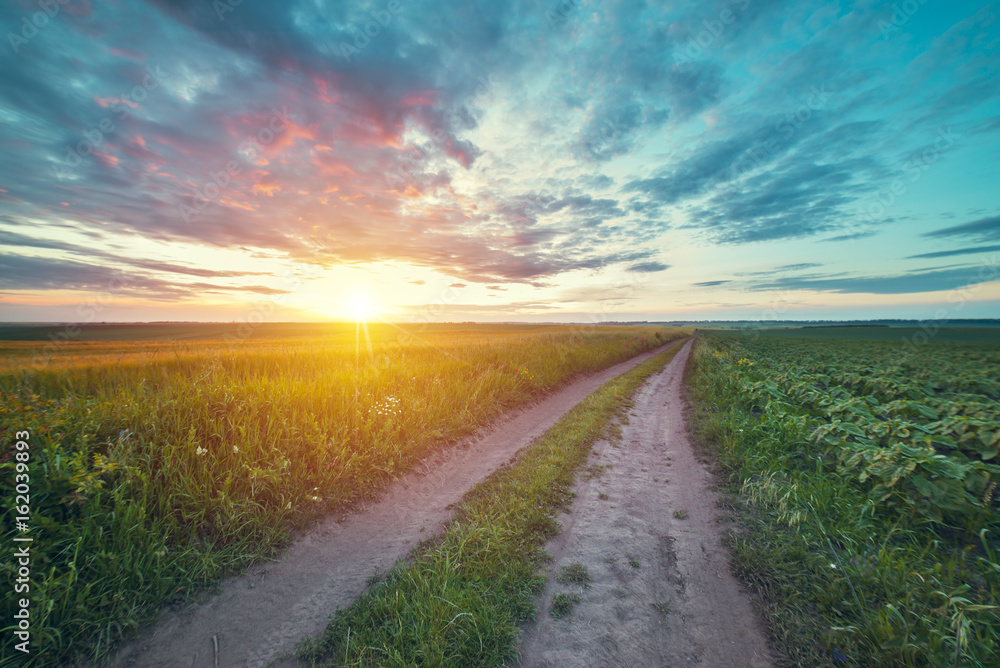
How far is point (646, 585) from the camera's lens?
3350 millimetres

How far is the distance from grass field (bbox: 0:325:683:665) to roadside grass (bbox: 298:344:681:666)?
1.66 meters

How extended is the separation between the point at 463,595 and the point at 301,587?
5.92 feet

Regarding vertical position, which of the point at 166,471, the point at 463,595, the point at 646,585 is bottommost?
the point at 646,585

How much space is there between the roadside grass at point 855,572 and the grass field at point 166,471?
16.9 feet

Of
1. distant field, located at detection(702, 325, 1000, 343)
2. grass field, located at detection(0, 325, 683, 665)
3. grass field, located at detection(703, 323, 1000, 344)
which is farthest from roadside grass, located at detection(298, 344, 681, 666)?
distant field, located at detection(702, 325, 1000, 343)

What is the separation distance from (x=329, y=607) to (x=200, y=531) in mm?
1966

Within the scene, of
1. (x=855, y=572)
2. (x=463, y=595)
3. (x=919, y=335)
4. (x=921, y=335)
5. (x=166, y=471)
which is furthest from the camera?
(x=919, y=335)

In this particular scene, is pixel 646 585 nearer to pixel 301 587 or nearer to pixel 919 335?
pixel 301 587

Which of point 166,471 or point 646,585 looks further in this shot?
point 166,471

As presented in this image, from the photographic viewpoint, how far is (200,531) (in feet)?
12.9

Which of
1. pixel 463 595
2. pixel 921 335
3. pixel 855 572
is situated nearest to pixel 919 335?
pixel 921 335

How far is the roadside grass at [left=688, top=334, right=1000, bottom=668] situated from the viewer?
255 centimetres

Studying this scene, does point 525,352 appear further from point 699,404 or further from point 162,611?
point 162,611

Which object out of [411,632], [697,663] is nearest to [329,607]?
[411,632]
